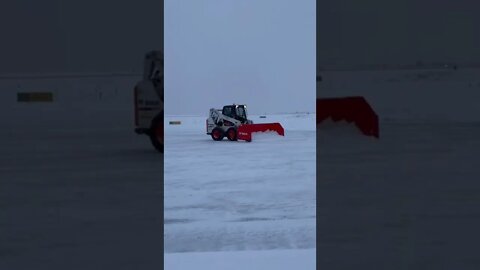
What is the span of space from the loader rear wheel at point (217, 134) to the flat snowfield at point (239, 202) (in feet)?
5.49

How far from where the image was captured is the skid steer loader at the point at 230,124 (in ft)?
31.4

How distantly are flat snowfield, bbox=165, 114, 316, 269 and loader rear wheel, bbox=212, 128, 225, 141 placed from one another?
1675mm

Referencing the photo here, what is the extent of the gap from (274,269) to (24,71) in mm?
8627

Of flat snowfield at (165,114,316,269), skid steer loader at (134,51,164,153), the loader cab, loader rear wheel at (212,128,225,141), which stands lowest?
loader rear wheel at (212,128,225,141)

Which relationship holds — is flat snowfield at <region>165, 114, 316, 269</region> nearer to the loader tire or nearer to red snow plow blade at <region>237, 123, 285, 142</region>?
the loader tire

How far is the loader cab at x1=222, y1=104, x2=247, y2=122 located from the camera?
381 inches
